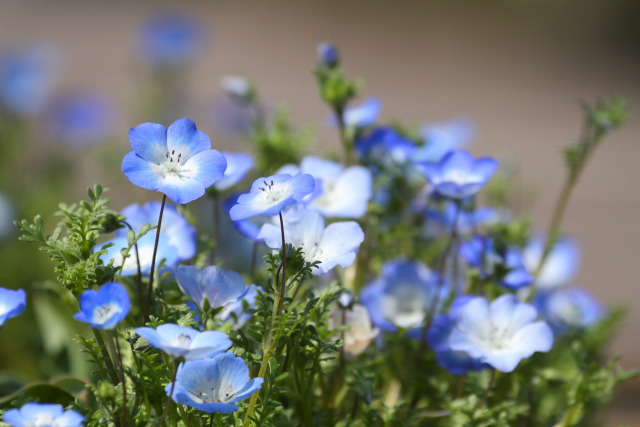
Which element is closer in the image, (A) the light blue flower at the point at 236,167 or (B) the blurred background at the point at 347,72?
(A) the light blue flower at the point at 236,167

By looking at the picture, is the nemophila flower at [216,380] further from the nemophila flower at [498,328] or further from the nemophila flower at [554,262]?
the nemophila flower at [554,262]

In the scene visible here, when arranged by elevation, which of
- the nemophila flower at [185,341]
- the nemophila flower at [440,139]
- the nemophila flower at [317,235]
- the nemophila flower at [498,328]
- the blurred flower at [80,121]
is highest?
the nemophila flower at [440,139]

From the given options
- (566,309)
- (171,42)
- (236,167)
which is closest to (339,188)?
(236,167)

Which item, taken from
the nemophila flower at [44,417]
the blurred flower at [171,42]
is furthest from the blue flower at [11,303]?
the blurred flower at [171,42]

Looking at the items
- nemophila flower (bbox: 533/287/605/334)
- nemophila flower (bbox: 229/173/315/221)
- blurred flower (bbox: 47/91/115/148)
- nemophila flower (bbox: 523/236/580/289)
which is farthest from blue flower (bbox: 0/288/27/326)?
blurred flower (bbox: 47/91/115/148)

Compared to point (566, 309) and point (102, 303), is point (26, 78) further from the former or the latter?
point (102, 303)

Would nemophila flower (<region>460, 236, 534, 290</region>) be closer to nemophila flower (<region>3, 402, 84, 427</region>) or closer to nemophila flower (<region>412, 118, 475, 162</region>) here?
nemophila flower (<region>412, 118, 475, 162</region>)

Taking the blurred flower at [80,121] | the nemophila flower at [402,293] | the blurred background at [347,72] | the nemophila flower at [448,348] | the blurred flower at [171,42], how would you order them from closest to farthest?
the nemophila flower at [448,348], the nemophila flower at [402,293], the blurred background at [347,72], the blurred flower at [80,121], the blurred flower at [171,42]
